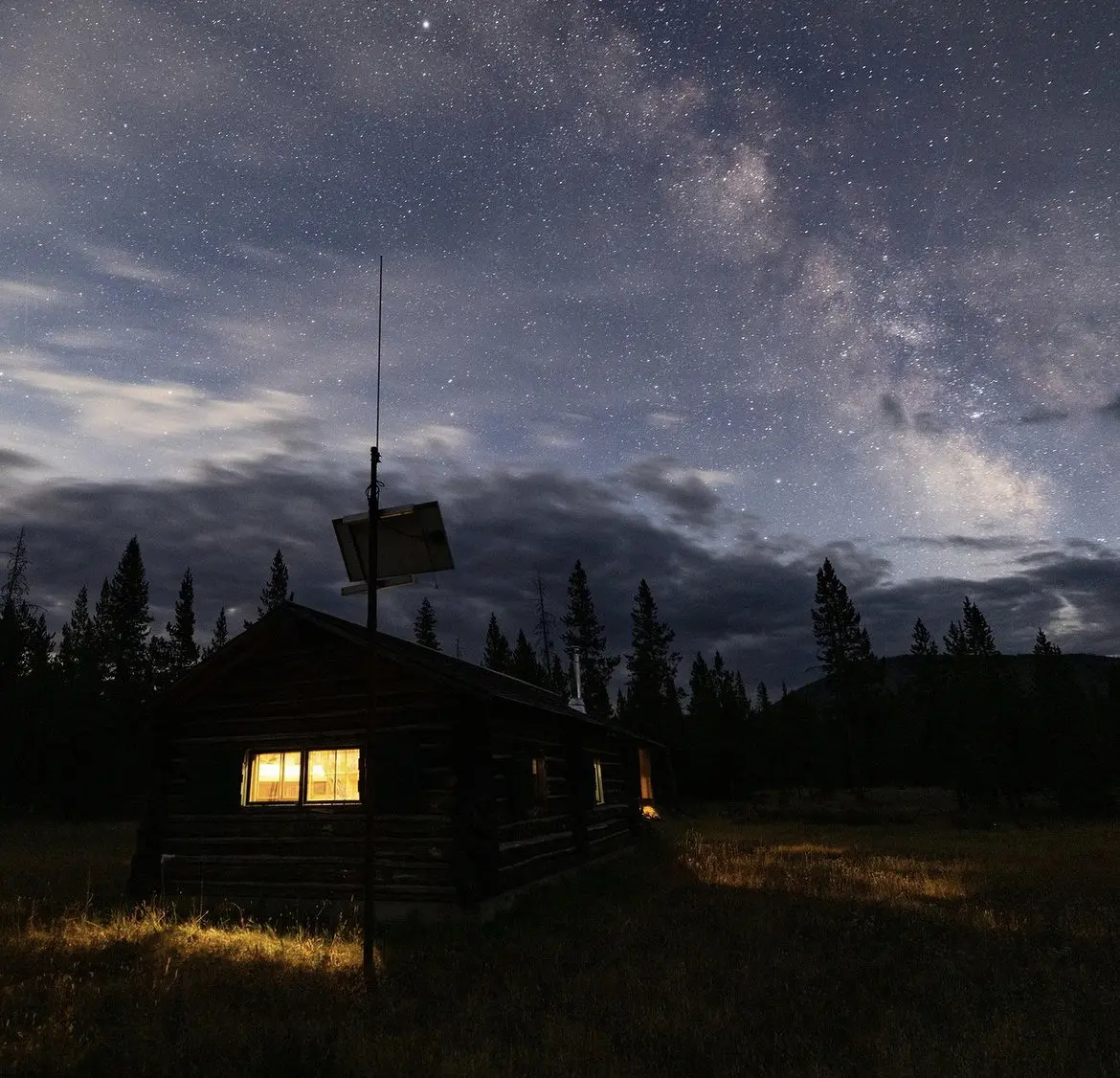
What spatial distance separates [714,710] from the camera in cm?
5412

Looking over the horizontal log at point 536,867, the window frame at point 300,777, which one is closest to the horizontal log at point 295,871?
the window frame at point 300,777

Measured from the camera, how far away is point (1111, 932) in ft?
35.6

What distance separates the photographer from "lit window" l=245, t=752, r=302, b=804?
47.5ft

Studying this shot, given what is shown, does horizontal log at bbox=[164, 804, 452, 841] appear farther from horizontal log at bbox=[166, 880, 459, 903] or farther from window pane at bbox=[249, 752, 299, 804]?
horizontal log at bbox=[166, 880, 459, 903]

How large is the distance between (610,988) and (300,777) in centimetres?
769

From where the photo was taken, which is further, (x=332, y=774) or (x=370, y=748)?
(x=332, y=774)

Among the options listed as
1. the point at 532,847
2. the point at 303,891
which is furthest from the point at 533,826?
the point at 303,891

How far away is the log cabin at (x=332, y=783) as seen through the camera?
12.6 metres

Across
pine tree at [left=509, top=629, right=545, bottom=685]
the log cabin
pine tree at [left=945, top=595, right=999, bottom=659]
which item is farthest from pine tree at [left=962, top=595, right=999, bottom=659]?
the log cabin

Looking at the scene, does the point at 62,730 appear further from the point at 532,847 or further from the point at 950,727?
the point at 950,727

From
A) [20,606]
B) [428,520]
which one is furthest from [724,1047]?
[20,606]

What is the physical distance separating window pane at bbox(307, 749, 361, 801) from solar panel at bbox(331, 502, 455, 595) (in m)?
5.16

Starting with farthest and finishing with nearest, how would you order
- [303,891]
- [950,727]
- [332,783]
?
[950,727]
[332,783]
[303,891]

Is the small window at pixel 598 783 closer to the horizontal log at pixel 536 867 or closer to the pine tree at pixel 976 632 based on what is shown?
the horizontal log at pixel 536 867
